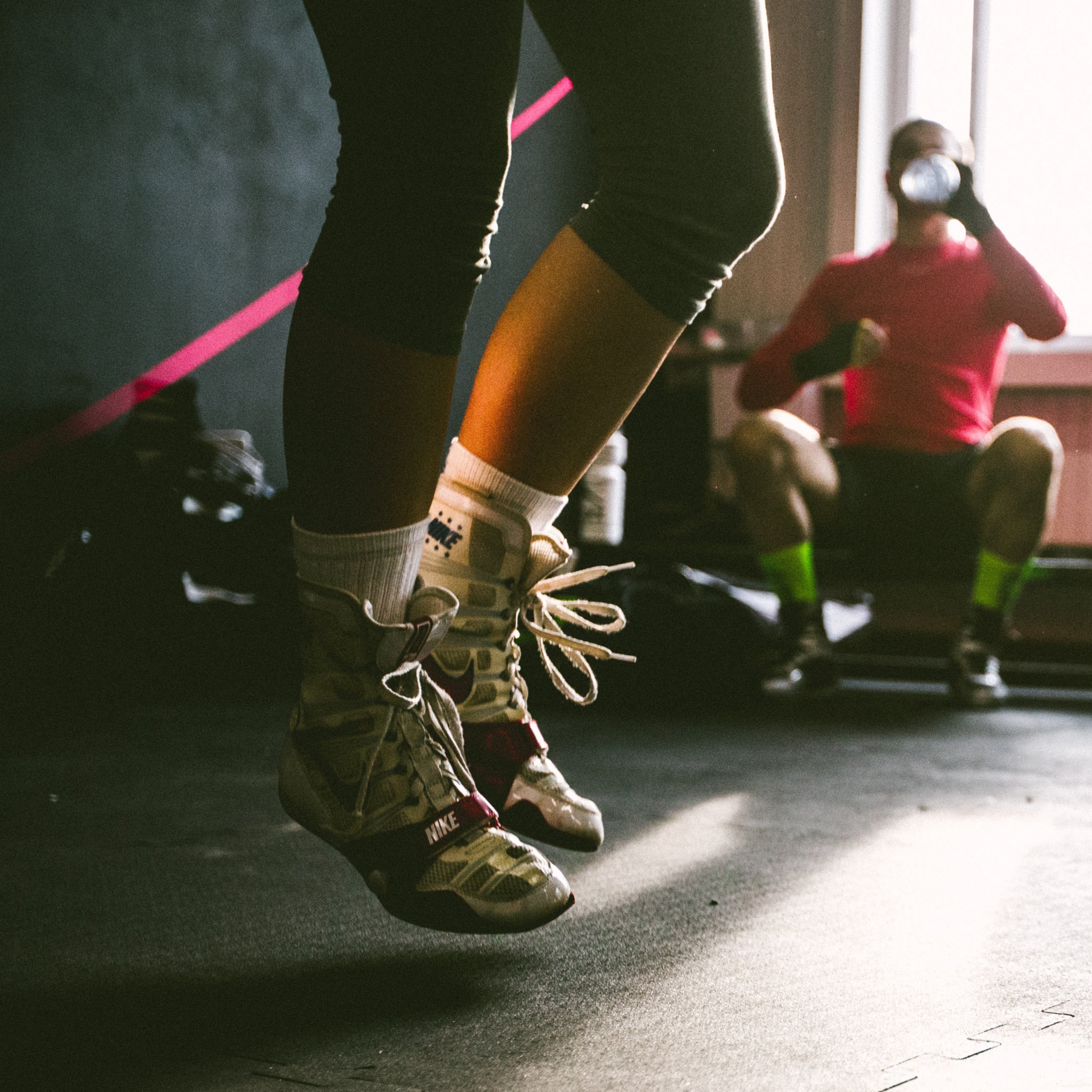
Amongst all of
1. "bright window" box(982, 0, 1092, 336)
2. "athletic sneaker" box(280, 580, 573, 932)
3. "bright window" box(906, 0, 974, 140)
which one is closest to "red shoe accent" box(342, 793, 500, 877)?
"athletic sneaker" box(280, 580, 573, 932)

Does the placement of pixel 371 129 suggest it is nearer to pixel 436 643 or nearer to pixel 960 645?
pixel 436 643

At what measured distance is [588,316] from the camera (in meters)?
0.69

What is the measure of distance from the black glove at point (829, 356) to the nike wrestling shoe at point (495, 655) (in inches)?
68.5

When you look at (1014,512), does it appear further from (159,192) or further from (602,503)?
(159,192)

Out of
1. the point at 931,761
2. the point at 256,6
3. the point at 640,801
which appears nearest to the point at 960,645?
the point at 931,761

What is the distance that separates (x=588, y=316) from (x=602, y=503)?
1.70 m

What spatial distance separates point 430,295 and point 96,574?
1.26 metres

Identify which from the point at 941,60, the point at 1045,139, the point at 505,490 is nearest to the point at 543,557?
the point at 505,490

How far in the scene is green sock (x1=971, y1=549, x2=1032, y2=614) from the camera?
7.14 ft

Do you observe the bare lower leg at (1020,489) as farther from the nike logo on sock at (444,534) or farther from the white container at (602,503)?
the nike logo on sock at (444,534)

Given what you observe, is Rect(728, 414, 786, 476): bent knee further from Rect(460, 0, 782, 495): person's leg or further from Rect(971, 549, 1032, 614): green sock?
Rect(460, 0, 782, 495): person's leg

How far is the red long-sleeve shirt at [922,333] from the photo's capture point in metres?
2.39

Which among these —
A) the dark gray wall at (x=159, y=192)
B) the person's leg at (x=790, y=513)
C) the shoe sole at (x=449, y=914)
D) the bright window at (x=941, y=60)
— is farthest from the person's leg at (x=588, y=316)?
the bright window at (x=941, y=60)

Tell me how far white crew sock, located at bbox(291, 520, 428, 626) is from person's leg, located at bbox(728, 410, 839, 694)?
1.50 metres
